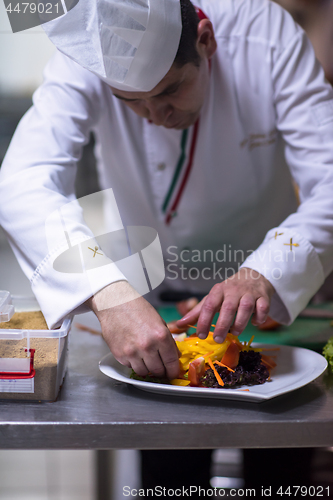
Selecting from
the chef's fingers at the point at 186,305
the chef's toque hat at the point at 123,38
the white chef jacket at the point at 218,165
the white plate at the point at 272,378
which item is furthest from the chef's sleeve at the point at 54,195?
the chef's fingers at the point at 186,305

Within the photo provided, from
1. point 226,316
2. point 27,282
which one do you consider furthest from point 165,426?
point 27,282

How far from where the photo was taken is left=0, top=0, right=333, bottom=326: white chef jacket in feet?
2.95

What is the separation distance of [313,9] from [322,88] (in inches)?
42.2

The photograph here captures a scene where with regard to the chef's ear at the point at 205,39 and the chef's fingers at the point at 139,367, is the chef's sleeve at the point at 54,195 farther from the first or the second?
the chef's ear at the point at 205,39

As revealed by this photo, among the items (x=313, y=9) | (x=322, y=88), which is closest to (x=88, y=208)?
(x=322, y=88)

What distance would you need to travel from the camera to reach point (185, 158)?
120 cm

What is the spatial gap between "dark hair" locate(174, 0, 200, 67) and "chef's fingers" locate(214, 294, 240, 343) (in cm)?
47

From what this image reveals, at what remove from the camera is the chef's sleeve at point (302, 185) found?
0.93m

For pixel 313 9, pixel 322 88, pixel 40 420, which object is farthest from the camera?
pixel 313 9

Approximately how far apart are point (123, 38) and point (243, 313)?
0.52m

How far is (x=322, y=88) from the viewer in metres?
1.08

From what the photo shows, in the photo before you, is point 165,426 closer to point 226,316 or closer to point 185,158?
point 226,316

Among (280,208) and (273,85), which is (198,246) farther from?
(273,85)

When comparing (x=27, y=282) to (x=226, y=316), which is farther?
(x=27, y=282)
